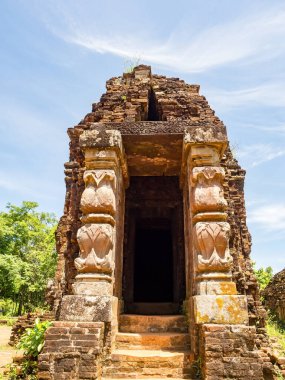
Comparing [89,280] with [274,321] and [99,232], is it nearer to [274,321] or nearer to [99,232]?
[99,232]

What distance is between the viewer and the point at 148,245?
38.8 feet

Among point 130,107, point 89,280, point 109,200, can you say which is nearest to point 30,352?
point 89,280

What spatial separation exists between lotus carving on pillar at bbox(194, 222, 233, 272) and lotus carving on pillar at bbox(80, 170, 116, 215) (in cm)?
138

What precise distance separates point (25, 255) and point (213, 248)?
27.2 meters

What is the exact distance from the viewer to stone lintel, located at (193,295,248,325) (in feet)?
13.9

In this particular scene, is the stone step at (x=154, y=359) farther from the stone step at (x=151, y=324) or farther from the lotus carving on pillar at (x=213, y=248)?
the lotus carving on pillar at (x=213, y=248)

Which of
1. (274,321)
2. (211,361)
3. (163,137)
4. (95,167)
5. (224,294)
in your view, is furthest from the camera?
(274,321)

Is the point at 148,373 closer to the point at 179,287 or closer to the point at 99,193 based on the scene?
the point at 99,193

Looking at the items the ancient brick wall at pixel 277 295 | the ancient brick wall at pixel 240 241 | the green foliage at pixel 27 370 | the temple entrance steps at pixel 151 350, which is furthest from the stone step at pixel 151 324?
the ancient brick wall at pixel 277 295

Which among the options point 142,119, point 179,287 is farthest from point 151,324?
point 142,119

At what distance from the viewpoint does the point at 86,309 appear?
438 centimetres

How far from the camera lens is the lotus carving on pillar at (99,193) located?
4.85 m

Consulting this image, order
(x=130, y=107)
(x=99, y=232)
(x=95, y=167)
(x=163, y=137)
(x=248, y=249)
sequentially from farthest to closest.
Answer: (x=248, y=249), (x=130, y=107), (x=163, y=137), (x=95, y=167), (x=99, y=232)

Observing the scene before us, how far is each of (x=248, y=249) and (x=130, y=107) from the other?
490cm
